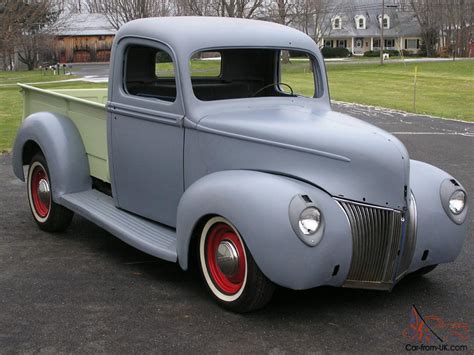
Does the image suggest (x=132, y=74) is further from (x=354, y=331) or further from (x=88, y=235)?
(x=354, y=331)

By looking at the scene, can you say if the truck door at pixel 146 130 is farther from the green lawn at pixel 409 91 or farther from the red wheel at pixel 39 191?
the green lawn at pixel 409 91

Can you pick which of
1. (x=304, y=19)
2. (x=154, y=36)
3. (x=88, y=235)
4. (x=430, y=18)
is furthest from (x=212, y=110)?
(x=430, y=18)

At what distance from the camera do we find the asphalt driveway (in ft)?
12.3

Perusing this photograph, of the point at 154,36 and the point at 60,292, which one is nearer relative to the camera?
the point at 60,292

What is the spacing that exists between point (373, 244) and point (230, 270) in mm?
877

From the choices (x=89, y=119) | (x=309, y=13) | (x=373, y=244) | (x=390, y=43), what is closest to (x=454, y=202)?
(x=373, y=244)

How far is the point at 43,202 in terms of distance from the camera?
6.18 m

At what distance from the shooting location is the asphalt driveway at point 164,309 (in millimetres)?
3762

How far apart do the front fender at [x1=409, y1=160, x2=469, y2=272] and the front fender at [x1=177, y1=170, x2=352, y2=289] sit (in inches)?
25.1

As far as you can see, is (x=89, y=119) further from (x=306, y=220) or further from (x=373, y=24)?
(x=373, y=24)

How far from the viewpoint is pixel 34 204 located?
249 inches

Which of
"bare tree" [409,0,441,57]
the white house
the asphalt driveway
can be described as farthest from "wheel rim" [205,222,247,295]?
the white house

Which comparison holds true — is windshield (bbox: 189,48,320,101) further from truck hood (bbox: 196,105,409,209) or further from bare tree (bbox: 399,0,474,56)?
bare tree (bbox: 399,0,474,56)

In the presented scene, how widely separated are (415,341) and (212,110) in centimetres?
205
